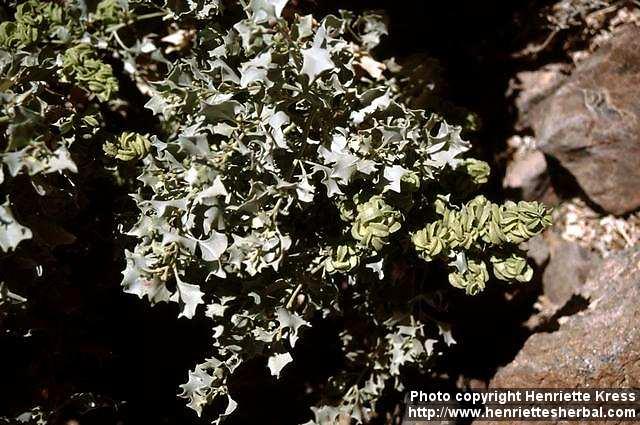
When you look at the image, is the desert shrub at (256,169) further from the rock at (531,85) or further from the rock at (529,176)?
the rock at (531,85)

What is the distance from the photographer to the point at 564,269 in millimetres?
2807

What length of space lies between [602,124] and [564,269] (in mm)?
683

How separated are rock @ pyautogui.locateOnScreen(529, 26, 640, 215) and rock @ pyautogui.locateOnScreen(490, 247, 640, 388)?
32cm

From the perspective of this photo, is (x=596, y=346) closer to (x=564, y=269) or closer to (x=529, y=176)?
(x=564, y=269)

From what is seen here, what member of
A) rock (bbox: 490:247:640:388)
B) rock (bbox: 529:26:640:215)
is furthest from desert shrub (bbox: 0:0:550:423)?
rock (bbox: 529:26:640:215)

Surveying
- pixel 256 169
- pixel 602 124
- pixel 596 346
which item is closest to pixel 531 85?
pixel 602 124

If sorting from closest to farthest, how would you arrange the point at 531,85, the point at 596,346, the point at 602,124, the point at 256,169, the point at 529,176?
the point at 256,169
the point at 596,346
the point at 602,124
the point at 529,176
the point at 531,85

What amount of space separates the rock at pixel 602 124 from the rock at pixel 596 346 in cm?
32

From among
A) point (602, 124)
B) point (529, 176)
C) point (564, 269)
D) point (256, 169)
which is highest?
point (256, 169)

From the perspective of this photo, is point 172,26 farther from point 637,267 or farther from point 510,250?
point 637,267

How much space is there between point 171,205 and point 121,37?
3.07 ft

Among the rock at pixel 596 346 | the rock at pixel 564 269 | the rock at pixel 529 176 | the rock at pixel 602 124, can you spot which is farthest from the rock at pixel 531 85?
the rock at pixel 596 346

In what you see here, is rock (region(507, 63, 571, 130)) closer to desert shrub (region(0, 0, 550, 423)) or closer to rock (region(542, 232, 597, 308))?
rock (region(542, 232, 597, 308))

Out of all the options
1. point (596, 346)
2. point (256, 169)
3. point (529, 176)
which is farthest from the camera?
point (529, 176)
